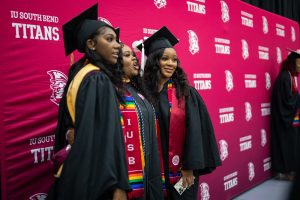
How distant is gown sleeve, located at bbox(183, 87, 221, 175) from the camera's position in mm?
2602

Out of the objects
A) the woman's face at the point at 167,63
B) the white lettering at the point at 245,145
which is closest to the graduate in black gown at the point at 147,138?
the woman's face at the point at 167,63

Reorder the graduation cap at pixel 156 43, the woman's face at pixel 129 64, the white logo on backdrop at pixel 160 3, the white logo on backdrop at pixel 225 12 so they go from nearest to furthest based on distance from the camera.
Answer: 1. the woman's face at pixel 129 64
2. the graduation cap at pixel 156 43
3. the white logo on backdrop at pixel 160 3
4. the white logo on backdrop at pixel 225 12

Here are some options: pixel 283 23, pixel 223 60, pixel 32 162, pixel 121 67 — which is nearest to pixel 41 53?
pixel 121 67

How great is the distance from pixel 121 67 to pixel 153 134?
544 mm

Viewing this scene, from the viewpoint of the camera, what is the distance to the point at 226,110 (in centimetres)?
444

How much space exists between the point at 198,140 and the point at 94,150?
1.17 metres

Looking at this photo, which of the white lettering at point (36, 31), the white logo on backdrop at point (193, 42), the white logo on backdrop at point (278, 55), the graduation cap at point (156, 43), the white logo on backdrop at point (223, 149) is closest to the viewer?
the white lettering at point (36, 31)

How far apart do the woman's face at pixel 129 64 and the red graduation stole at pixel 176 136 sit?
1.40 feet

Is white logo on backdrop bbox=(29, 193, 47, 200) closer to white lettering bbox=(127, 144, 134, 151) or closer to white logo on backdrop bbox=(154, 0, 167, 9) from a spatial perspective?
white lettering bbox=(127, 144, 134, 151)

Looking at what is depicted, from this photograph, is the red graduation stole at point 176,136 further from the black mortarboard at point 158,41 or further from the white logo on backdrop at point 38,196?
the white logo on backdrop at point 38,196

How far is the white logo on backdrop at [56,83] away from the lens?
2471 millimetres

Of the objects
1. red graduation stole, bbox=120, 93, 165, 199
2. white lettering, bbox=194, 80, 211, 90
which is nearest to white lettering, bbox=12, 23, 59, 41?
red graduation stole, bbox=120, 93, 165, 199

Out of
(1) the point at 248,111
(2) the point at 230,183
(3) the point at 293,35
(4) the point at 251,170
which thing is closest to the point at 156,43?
(2) the point at 230,183

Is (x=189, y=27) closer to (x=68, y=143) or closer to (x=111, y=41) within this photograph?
(x=111, y=41)
